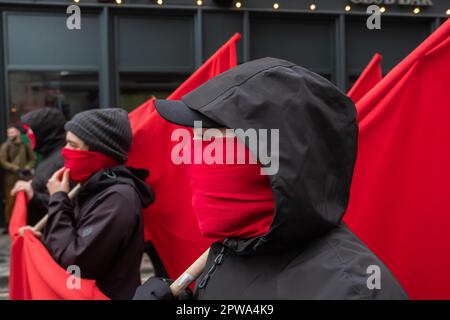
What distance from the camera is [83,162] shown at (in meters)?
2.97

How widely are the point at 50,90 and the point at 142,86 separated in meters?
1.56

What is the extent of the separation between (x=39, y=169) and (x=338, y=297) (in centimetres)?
362

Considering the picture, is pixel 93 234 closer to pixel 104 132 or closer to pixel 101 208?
pixel 101 208

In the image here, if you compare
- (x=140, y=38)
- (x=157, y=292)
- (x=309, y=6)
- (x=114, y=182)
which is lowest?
(x=157, y=292)

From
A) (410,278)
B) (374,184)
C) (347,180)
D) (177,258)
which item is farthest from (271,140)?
(177,258)

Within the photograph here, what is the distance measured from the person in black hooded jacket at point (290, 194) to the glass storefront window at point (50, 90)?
7976 millimetres

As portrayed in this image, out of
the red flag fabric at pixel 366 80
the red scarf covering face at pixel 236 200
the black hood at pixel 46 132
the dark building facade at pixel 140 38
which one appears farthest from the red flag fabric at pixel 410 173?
the dark building facade at pixel 140 38

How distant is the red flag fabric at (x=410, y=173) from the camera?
6.32ft

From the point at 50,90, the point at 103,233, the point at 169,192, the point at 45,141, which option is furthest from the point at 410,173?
the point at 50,90

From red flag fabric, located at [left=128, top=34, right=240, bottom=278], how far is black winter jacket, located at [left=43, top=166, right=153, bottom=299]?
65 centimetres

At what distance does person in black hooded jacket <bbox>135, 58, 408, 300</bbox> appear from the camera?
1.29m

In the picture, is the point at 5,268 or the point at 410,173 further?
the point at 5,268

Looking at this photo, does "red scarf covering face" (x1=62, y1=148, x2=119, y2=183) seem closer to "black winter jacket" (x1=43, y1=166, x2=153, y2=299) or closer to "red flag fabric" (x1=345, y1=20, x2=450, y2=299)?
"black winter jacket" (x1=43, y1=166, x2=153, y2=299)
